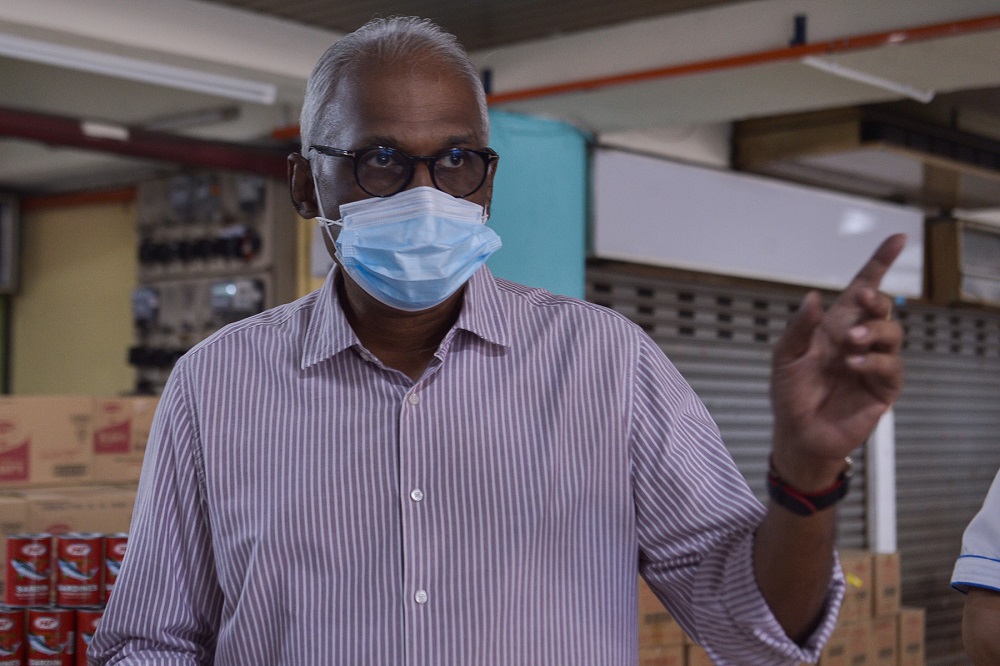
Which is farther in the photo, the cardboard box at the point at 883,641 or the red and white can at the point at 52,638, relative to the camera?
the cardboard box at the point at 883,641

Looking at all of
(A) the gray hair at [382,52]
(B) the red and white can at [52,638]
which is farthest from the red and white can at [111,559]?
(A) the gray hair at [382,52]

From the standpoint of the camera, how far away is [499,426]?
1487 mm

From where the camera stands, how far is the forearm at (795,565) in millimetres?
1216

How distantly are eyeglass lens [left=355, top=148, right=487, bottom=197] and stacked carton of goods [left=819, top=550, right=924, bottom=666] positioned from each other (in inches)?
173

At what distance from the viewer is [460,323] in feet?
5.05

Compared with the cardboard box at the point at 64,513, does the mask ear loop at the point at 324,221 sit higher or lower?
higher

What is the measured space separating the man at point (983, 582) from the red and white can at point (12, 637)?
6.45 ft

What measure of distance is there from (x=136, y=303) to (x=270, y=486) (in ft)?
20.2

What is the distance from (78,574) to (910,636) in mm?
4645

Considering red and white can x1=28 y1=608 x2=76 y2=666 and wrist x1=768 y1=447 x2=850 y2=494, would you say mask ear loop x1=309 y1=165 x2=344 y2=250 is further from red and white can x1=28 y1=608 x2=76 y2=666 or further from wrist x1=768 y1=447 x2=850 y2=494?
red and white can x1=28 y1=608 x2=76 y2=666

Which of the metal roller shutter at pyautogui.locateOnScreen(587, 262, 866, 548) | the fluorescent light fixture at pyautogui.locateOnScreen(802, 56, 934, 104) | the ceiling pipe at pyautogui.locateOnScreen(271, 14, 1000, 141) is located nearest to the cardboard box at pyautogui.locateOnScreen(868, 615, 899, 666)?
the metal roller shutter at pyautogui.locateOnScreen(587, 262, 866, 548)

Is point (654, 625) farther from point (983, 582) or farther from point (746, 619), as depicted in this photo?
point (746, 619)

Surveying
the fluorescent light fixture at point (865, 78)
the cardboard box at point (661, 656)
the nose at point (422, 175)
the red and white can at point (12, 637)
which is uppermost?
the fluorescent light fixture at point (865, 78)

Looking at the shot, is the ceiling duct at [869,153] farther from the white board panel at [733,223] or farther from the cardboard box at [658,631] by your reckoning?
the cardboard box at [658,631]
